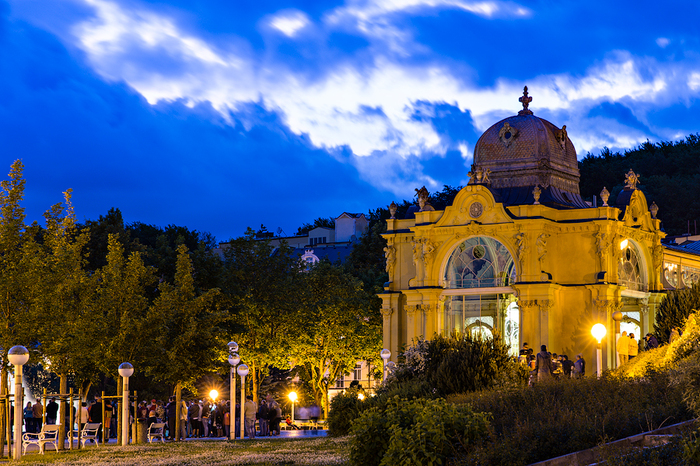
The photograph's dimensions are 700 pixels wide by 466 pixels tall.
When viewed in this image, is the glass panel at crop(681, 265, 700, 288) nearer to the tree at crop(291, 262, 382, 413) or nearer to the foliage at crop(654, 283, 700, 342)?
the foliage at crop(654, 283, 700, 342)

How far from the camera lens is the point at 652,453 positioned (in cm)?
1341

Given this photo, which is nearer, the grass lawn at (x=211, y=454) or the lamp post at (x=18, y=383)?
the grass lawn at (x=211, y=454)

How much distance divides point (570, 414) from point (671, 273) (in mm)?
39687

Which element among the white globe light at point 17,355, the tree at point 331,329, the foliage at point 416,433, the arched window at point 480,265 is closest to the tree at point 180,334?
the white globe light at point 17,355

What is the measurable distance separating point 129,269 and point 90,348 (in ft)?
11.0

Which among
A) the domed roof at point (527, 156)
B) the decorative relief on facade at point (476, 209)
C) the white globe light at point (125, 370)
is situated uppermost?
the domed roof at point (527, 156)

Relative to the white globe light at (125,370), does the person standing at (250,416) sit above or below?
below

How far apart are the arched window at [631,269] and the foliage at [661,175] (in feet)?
110

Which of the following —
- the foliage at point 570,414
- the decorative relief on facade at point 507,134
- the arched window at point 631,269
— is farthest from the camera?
the decorative relief on facade at point 507,134

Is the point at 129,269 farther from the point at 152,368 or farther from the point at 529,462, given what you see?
the point at 529,462

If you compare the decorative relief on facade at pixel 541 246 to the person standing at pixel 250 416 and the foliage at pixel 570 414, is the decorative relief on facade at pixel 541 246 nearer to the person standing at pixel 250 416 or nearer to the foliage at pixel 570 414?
the person standing at pixel 250 416

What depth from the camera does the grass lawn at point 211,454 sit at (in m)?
21.4

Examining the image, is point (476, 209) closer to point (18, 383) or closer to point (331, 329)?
point (331, 329)

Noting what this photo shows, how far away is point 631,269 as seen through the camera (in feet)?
158
